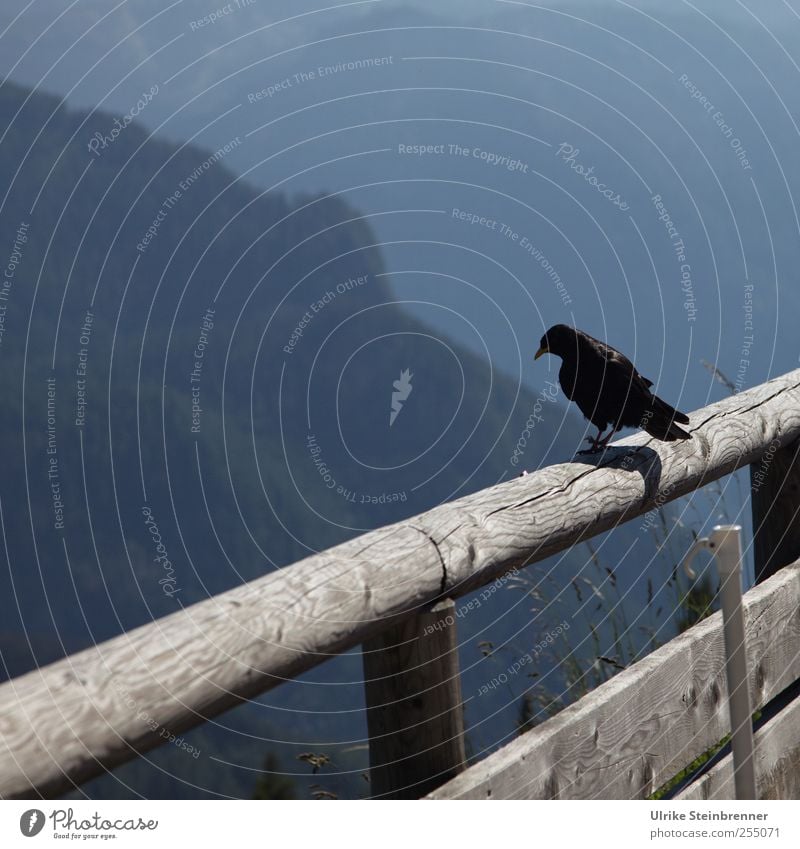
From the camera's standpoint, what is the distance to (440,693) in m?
1.64

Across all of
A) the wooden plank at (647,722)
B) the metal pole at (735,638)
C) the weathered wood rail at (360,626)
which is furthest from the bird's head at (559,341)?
the metal pole at (735,638)

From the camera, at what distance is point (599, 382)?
8.41 feet

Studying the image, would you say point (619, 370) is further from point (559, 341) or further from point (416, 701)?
point (416, 701)

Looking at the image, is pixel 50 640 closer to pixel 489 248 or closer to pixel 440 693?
pixel 489 248

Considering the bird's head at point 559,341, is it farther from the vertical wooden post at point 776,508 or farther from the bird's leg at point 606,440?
the vertical wooden post at point 776,508

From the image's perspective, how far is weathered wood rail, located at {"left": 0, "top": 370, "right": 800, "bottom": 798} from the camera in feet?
3.62

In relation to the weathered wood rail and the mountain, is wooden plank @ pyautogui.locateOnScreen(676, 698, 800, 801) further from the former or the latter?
the mountain

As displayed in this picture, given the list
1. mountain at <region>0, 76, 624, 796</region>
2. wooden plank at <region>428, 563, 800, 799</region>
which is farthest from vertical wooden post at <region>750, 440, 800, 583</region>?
mountain at <region>0, 76, 624, 796</region>

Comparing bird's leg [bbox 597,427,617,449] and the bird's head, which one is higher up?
the bird's head

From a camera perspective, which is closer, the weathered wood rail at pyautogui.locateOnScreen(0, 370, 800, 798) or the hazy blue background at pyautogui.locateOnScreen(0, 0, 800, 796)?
the weathered wood rail at pyautogui.locateOnScreen(0, 370, 800, 798)

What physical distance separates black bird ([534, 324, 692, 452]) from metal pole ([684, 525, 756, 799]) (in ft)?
2.37

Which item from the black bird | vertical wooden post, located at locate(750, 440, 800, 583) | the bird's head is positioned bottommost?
vertical wooden post, located at locate(750, 440, 800, 583)

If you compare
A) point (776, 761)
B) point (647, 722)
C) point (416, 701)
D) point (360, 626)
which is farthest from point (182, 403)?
point (360, 626)

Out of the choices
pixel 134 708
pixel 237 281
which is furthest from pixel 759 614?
pixel 237 281
